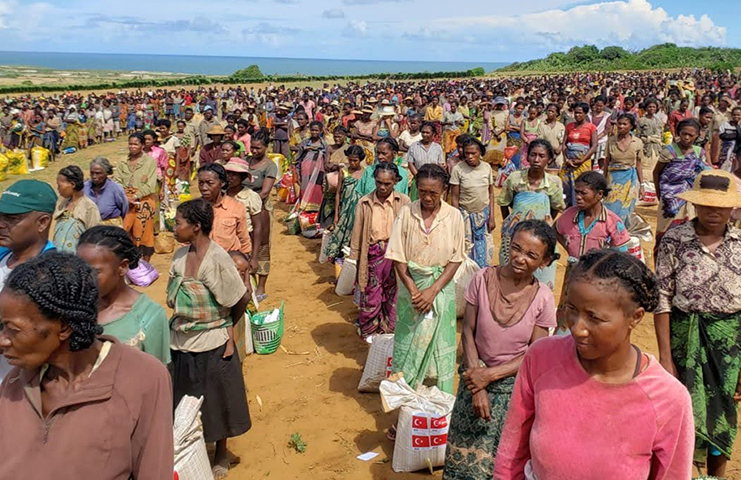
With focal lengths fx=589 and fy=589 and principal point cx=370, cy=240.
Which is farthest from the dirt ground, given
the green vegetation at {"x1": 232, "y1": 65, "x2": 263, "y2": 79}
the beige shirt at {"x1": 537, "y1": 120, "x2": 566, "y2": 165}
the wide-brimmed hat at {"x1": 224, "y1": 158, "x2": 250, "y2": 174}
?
the green vegetation at {"x1": 232, "y1": 65, "x2": 263, "y2": 79}

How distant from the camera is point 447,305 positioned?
400 centimetres

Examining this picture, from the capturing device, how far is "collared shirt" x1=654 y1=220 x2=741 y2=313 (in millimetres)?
3082

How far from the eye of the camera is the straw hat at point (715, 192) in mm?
3037

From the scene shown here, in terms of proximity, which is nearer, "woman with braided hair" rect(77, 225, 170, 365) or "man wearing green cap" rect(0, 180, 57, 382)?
"woman with braided hair" rect(77, 225, 170, 365)

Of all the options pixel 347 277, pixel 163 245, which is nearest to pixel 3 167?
pixel 163 245

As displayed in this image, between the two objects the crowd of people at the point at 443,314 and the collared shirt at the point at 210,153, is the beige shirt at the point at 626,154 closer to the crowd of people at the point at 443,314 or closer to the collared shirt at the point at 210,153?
the crowd of people at the point at 443,314

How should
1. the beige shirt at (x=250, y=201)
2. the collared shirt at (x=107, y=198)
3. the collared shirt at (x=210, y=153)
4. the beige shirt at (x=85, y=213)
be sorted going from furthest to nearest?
the collared shirt at (x=210, y=153) < the collared shirt at (x=107, y=198) < the beige shirt at (x=250, y=201) < the beige shirt at (x=85, y=213)

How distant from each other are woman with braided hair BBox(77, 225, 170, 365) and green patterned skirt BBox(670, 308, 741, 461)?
108 inches

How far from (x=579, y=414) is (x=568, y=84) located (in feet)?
115

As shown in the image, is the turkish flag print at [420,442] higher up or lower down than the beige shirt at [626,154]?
lower down

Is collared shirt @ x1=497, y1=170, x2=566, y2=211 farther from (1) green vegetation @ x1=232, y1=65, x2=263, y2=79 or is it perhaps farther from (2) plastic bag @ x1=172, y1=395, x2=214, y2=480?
(1) green vegetation @ x1=232, y1=65, x2=263, y2=79

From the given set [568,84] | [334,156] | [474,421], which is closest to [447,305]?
[474,421]

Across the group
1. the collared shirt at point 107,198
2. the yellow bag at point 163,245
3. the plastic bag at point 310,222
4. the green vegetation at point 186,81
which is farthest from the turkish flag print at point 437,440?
the green vegetation at point 186,81

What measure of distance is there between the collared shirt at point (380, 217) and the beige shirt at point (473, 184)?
46.7 inches
